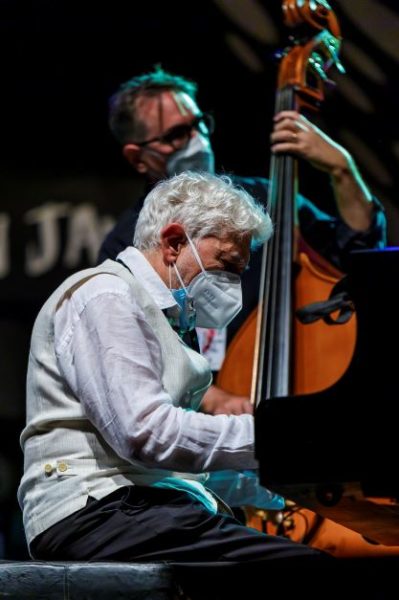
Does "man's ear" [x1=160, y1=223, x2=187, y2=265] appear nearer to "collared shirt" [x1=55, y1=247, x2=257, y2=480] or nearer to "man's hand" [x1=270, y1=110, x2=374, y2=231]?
"collared shirt" [x1=55, y1=247, x2=257, y2=480]

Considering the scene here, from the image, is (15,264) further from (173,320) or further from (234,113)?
(173,320)

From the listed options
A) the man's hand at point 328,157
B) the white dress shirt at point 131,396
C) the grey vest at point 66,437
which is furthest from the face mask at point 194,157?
the white dress shirt at point 131,396

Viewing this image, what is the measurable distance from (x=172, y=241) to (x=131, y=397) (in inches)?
16.8

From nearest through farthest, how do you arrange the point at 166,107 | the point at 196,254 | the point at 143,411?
the point at 143,411
the point at 196,254
the point at 166,107

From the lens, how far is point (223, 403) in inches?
120

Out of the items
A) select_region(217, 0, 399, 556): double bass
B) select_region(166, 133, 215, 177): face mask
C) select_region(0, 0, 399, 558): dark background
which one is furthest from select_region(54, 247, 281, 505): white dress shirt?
select_region(0, 0, 399, 558): dark background

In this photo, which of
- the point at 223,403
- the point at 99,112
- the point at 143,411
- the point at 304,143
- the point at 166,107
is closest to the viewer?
the point at 143,411

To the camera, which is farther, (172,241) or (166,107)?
(166,107)

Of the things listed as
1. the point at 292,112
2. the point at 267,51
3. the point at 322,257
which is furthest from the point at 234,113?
the point at 322,257

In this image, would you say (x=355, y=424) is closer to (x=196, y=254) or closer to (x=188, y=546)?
(x=188, y=546)

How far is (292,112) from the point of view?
3.42m

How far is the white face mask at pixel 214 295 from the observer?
2197mm

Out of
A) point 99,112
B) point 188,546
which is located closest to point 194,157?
point 99,112

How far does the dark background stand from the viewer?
13.6 feet
